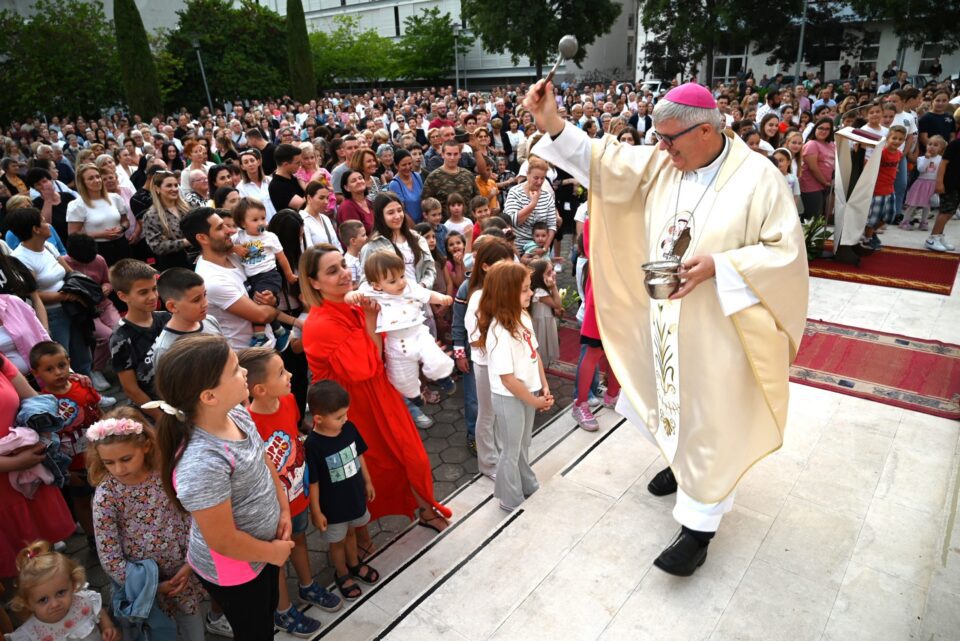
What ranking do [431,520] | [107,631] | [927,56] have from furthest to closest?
[927,56] < [431,520] < [107,631]

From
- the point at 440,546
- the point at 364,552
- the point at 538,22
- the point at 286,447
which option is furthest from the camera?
the point at 538,22

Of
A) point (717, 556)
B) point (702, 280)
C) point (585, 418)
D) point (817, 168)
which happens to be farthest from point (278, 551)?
point (817, 168)

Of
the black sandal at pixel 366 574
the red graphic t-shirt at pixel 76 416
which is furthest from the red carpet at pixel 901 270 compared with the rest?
the red graphic t-shirt at pixel 76 416

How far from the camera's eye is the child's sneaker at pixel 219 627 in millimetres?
3054

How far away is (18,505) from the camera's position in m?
3.00

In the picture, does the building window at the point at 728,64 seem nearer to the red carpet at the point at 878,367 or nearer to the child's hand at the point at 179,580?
the red carpet at the point at 878,367

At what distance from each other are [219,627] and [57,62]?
23565mm

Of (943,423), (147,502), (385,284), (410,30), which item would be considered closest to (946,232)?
(943,423)

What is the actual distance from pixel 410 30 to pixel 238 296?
44.2 metres

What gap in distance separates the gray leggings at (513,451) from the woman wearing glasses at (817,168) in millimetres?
6524

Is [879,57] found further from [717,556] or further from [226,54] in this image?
[717,556]

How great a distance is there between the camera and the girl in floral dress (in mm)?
2504

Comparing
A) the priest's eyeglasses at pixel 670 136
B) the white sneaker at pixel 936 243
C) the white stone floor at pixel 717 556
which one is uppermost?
the priest's eyeglasses at pixel 670 136

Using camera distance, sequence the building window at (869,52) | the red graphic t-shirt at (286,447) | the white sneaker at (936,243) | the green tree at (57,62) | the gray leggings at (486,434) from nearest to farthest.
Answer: the red graphic t-shirt at (286,447)
the gray leggings at (486,434)
the white sneaker at (936,243)
the green tree at (57,62)
the building window at (869,52)
